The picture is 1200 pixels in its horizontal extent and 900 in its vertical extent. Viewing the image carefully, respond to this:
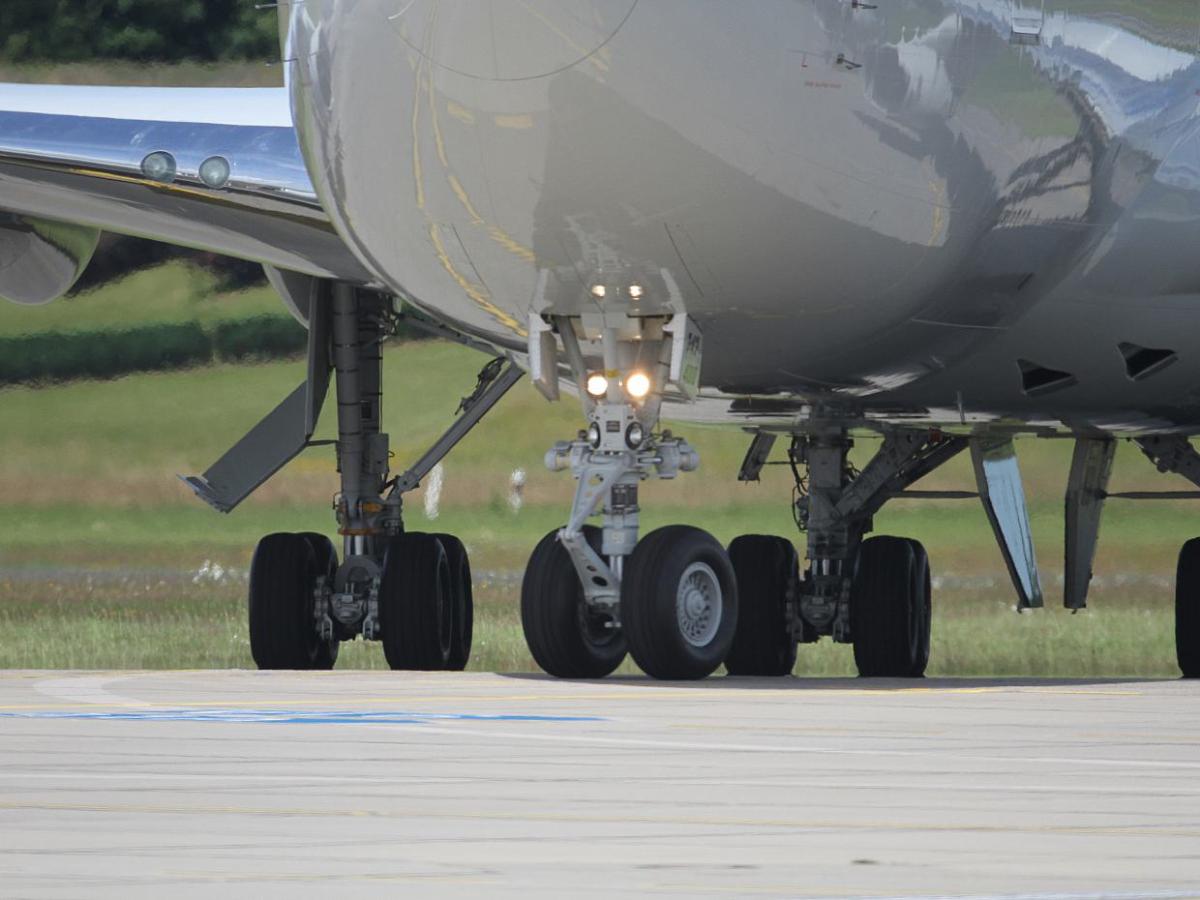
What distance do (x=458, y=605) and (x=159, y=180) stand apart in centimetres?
279

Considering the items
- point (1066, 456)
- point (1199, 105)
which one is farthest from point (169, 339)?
point (1199, 105)

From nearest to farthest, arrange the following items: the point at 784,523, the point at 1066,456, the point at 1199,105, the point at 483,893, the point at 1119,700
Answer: the point at 483,893, the point at 1119,700, the point at 1199,105, the point at 1066,456, the point at 784,523

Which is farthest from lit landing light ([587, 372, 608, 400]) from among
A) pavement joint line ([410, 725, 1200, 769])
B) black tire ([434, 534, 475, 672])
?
black tire ([434, 534, 475, 672])

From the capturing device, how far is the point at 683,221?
37.1 feet

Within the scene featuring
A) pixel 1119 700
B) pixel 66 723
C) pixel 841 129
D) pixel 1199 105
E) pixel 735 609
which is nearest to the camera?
pixel 66 723

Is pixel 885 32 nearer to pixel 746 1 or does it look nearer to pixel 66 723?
pixel 746 1

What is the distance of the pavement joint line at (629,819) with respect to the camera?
19.1 ft

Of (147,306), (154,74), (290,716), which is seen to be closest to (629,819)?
(290,716)

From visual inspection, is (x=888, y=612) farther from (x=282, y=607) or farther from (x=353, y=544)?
(x=282, y=607)

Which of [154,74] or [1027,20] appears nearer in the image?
[1027,20]

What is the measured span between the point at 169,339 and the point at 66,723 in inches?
830

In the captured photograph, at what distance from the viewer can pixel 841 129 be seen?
11.3 m

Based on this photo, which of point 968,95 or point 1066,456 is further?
point 1066,456

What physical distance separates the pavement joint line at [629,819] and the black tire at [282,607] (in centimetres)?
952
